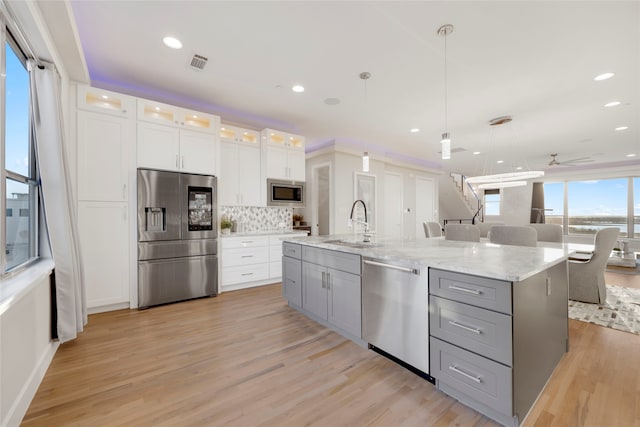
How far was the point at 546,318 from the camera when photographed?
1813mm

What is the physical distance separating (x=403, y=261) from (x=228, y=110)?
3.73 m

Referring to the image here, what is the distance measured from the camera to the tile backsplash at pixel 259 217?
15.5ft

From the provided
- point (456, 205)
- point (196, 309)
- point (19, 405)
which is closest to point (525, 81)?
point (196, 309)

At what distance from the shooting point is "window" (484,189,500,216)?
11281 mm

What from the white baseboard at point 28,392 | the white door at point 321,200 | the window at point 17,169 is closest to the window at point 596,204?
the white door at point 321,200

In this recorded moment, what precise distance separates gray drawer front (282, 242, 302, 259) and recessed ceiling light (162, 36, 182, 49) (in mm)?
2365

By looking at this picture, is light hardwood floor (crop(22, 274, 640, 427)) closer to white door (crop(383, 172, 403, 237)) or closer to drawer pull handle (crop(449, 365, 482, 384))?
drawer pull handle (crop(449, 365, 482, 384))

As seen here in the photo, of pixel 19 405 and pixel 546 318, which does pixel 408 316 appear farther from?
pixel 19 405

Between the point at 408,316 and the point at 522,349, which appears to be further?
the point at 408,316

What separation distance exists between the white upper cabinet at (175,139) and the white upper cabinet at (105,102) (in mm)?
117

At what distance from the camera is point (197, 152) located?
3.84 meters

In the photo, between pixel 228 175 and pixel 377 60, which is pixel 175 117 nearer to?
pixel 228 175

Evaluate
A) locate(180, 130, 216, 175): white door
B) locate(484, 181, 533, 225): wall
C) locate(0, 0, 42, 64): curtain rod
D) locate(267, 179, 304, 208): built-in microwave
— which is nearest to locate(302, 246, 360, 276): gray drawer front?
locate(267, 179, 304, 208): built-in microwave

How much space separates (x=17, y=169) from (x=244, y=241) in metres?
2.60
